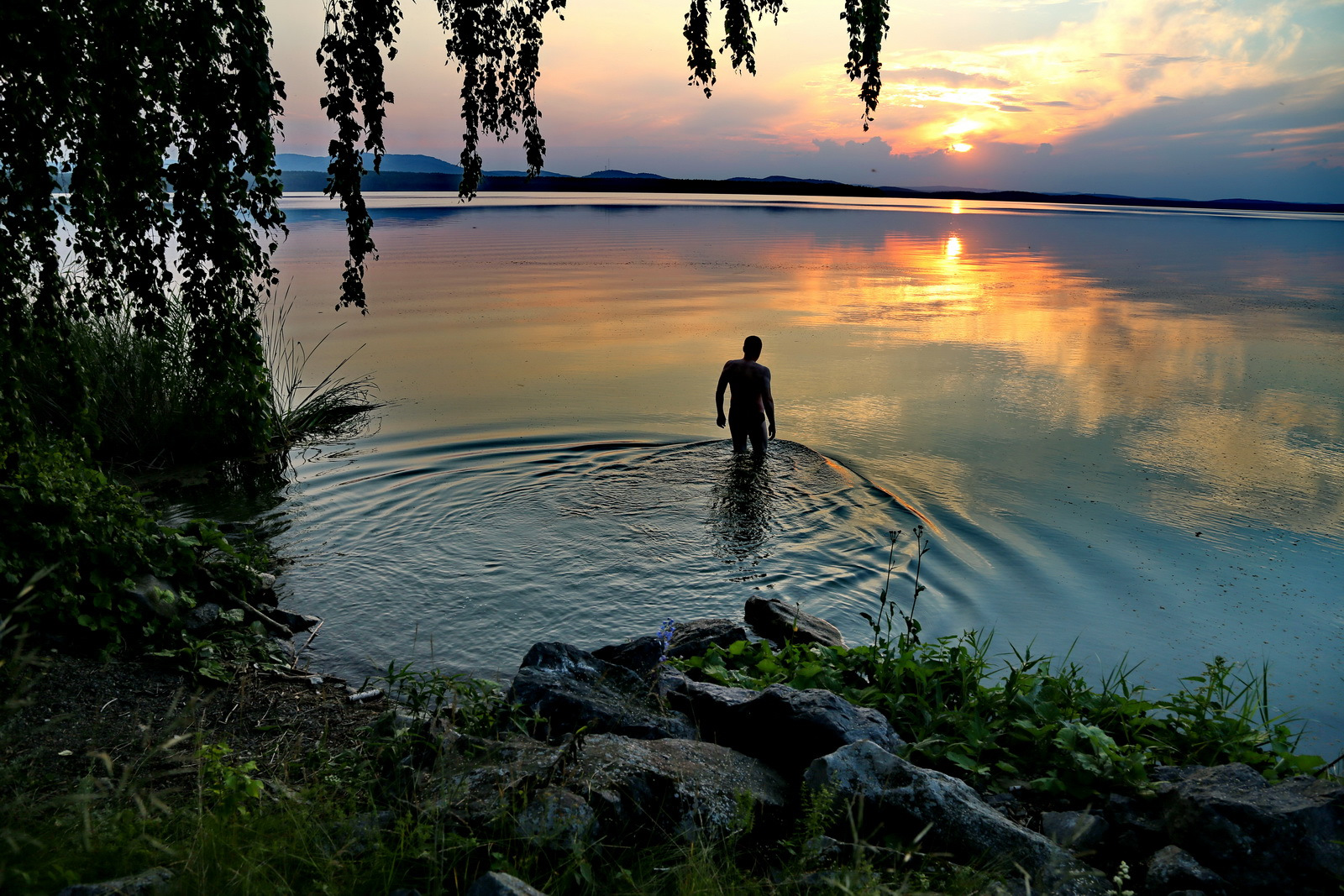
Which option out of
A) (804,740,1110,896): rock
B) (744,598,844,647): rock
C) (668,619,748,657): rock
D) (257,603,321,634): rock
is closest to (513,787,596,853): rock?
(804,740,1110,896): rock

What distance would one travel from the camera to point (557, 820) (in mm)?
3506

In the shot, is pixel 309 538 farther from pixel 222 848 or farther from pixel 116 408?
pixel 222 848

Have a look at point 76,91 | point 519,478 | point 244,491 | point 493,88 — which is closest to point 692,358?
point 519,478

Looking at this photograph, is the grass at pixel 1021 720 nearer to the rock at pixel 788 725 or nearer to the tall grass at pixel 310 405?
the rock at pixel 788 725

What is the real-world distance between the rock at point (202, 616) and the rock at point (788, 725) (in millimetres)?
3833

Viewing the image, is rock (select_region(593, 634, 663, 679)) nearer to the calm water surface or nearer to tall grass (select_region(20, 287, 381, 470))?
the calm water surface

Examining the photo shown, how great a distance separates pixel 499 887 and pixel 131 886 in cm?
128

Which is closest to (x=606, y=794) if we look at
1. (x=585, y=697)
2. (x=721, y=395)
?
(x=585, y=697)

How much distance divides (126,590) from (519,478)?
5.90m

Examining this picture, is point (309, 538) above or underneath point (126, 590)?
underneath

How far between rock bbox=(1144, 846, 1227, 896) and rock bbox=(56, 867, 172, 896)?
12.7 feet

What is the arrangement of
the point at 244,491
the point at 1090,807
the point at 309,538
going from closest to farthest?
the point at 1090,807
the point at 309,538
the point at 244,491

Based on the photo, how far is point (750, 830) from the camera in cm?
370

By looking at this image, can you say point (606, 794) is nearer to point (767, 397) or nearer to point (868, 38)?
point (868, 38)
